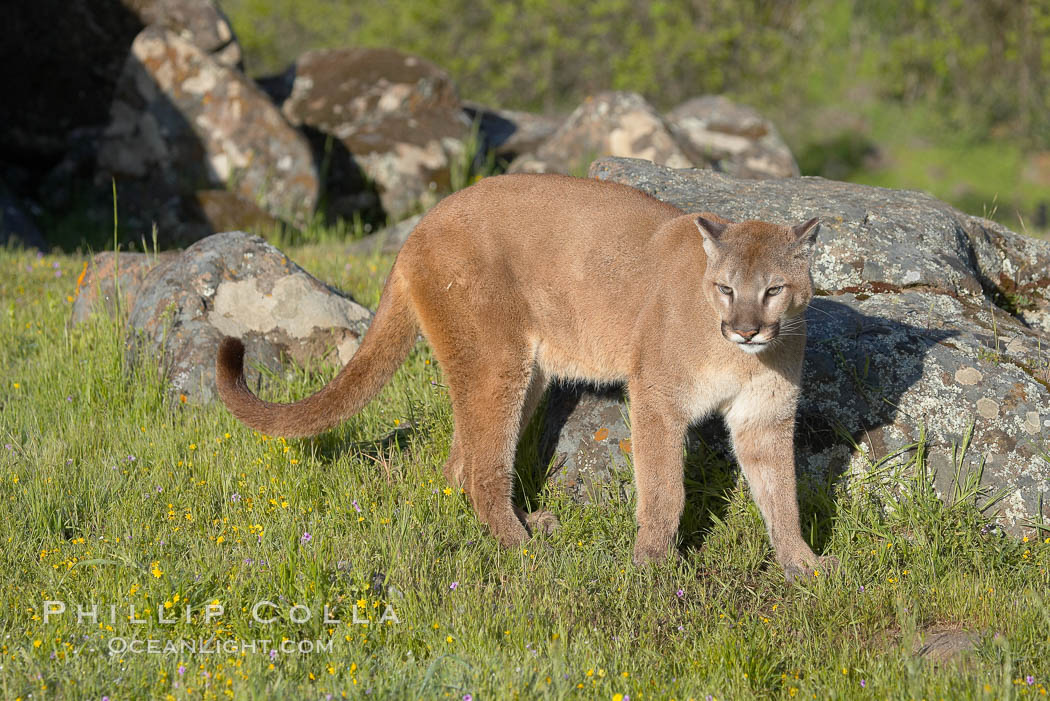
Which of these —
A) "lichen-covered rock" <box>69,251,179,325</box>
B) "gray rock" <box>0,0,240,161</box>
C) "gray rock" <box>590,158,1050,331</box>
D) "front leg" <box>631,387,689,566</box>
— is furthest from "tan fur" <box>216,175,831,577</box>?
"gray rock" <box>0,0,240,161</box>

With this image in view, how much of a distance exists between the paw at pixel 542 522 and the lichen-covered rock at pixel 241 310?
1.71m

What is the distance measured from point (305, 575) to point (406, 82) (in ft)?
29.7

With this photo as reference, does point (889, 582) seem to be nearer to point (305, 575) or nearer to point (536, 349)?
point (536, 349)

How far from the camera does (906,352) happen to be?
4.93 meters

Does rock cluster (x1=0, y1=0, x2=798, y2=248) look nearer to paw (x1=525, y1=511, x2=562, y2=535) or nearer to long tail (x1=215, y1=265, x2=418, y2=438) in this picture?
long tail (x1=215, y1=265, x2=418, y2=438)

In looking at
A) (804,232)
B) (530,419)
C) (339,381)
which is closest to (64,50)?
(339,381)

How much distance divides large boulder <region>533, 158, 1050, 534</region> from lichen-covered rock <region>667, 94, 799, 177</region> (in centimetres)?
461

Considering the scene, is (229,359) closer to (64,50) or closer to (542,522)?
(542,522)

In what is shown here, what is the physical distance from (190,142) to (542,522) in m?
7.31

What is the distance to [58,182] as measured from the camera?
11.0 meters

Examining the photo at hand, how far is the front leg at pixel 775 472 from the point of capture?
14.2 feet

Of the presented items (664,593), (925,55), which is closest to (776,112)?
(925,55)

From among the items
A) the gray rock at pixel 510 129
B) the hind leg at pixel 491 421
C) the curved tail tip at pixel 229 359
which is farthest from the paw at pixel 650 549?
the gray rock at pixel 510 129

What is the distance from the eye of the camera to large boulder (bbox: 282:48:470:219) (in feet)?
35.6
